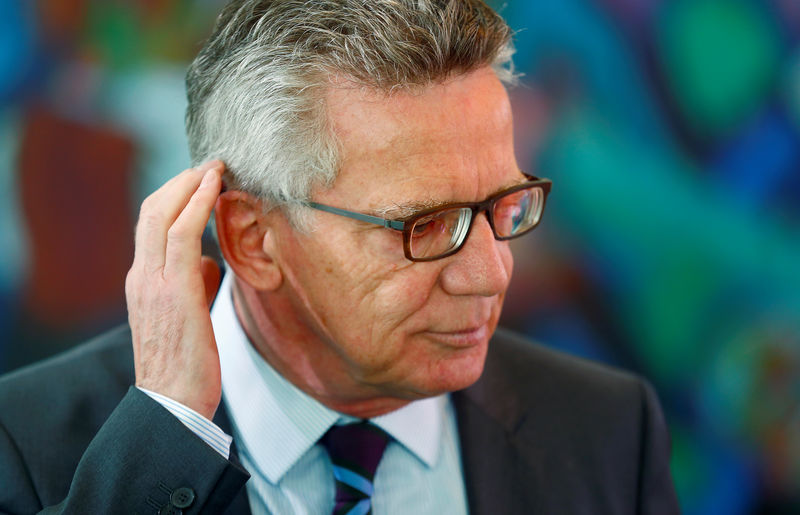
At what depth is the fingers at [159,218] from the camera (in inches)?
61.6

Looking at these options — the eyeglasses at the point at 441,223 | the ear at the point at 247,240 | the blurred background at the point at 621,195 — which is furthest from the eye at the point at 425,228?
the blurred background at the point at 621,195

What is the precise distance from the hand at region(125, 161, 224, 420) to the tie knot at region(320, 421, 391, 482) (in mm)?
297

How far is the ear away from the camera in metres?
1.67

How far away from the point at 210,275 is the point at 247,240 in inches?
6.2

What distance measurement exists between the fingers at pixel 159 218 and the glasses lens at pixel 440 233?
0.46m

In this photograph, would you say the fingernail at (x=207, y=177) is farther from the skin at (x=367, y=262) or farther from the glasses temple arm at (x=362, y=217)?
the glasses temple arm at (x=362, y=217)

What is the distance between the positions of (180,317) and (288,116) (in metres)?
0.44

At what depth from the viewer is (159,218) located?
5.17 ft

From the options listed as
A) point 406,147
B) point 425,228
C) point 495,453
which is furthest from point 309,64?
point 495,453

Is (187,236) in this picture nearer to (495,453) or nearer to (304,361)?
(304,361)

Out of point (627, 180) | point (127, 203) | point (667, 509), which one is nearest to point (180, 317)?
point (127, 203)

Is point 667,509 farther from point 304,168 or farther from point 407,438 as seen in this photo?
point 304,168

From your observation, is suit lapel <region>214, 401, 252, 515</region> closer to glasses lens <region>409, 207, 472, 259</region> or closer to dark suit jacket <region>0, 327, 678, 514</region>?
dark suit jacket <region>0, 327, 678, 514</region>

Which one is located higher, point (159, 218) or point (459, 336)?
point (159, 218)
